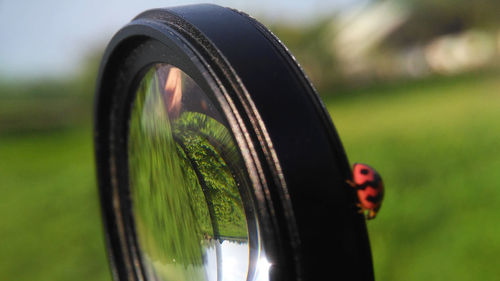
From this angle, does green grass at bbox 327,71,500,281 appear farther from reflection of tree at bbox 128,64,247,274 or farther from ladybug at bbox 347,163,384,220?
ladybug at bbox 347,163,384,220

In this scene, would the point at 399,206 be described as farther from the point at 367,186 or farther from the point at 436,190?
the point at 367,186

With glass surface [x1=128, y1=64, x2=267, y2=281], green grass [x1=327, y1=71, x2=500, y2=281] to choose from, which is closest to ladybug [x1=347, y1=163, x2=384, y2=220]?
glass surface [x1=128, y1=64, x2=267, y2=281]

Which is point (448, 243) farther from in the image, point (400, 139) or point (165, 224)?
point (400, 139)

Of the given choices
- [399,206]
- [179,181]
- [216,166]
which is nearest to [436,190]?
[399,206]

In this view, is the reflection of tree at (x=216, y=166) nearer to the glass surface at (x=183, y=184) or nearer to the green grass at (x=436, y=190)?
the glass surface at (x=183, y=184)

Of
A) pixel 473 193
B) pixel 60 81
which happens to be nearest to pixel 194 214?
pixel 473 193

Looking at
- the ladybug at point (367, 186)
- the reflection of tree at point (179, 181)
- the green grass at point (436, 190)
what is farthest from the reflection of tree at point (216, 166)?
the green grass at point (436, 190)
